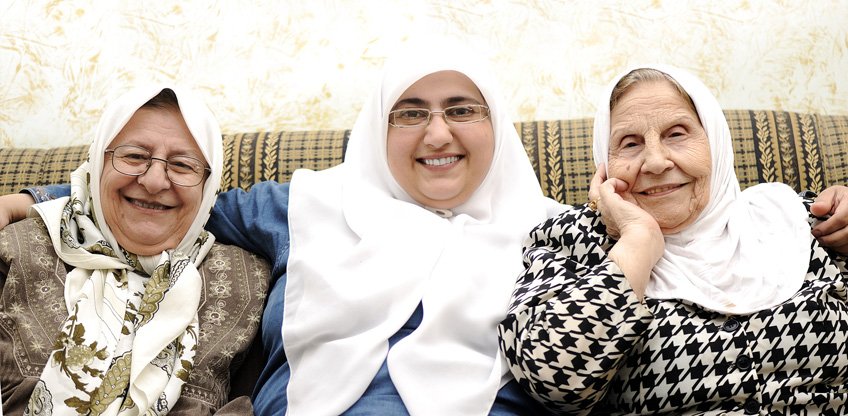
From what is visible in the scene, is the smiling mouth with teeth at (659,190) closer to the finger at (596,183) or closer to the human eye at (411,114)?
the finger at (596,183)

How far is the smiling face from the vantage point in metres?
1.87

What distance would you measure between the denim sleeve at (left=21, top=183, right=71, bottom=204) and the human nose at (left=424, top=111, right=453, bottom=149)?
0.95 metres

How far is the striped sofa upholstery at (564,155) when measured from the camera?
2.18m

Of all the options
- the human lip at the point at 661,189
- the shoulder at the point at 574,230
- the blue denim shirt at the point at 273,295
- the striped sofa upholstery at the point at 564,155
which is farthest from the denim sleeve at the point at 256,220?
the human lip at the point at 661,189

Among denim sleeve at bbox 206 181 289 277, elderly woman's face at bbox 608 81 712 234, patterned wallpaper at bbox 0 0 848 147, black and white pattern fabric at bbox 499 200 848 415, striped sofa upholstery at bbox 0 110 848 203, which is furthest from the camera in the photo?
patterned wallpaper at bbox 0 0 848 147

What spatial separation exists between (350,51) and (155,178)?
3.40ft

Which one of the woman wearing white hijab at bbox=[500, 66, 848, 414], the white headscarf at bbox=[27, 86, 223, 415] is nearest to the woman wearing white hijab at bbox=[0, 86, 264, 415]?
the white headscarf at bbox=[27, 86, 223, 415]

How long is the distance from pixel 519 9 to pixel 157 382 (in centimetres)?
169

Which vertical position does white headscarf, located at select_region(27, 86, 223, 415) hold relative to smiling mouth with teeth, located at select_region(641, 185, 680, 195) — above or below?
below

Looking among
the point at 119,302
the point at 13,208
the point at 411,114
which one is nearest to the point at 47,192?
the point at 13,208

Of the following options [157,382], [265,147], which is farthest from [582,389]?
[265,147]

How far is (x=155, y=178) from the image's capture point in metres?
1.80

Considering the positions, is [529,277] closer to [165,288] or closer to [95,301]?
[165,288]

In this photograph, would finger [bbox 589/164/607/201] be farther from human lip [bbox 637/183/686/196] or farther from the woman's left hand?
the woman's left hand
